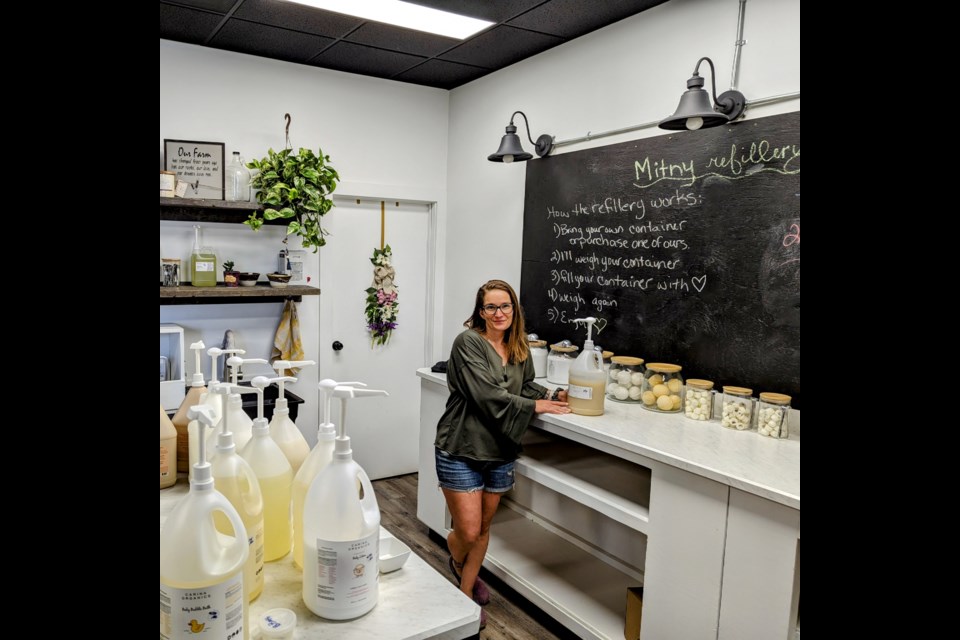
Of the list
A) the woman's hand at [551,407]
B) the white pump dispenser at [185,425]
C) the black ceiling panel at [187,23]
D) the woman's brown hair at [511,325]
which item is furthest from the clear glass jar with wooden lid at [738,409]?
the black ceiling panel at [187,23]

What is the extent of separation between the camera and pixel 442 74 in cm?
404

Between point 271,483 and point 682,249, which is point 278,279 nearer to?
point 682,249

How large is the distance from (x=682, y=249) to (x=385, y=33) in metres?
1.83

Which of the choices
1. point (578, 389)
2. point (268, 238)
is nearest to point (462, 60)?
point (268, 238)

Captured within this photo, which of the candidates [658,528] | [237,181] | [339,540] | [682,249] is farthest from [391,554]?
[237,181]

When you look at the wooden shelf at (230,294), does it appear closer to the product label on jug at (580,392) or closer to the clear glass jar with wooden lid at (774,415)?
the product label on jug at (580,392)

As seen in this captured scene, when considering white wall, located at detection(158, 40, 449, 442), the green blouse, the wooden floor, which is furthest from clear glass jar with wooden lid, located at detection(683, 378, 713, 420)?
white wall, located at detection(158, 40, 449, 442)

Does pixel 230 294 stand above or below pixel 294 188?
below

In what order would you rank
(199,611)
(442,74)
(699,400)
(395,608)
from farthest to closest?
(442,74) → (699,400) → (395,608) → (199,611)

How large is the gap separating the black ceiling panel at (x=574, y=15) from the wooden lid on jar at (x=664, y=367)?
1536 mm

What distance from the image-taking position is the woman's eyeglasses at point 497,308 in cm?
270

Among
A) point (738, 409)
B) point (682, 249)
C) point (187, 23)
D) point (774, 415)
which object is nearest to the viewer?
point (774, 415)
